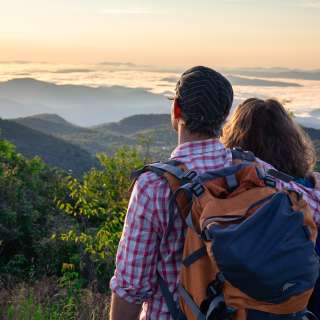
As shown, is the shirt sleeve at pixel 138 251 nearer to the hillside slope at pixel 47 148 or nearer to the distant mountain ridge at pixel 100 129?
the hillside slope at pixel 47 148

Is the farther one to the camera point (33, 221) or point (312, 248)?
point (33, 221)

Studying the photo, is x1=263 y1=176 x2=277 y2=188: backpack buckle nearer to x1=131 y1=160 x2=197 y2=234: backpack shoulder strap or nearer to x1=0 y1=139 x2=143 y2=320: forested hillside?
x1=131 y1=160 x2=197 y2=234: backpack shoulder strap

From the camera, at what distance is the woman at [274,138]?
2668mm

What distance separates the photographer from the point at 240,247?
6.30 ft

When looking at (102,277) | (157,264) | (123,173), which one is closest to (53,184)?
(102,277)

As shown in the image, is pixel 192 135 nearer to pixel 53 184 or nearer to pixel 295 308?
pixel 295 308

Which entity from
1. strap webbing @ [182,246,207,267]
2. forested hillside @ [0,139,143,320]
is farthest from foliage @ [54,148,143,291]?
strap webbing @ [182,246,207,267]

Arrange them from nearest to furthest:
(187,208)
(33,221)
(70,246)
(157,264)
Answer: (187,208) → (157,264) → (70,246) → (33,221)

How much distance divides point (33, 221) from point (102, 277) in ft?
12.3

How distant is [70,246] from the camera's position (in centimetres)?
1153

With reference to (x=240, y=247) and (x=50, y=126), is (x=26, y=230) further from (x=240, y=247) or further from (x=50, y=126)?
(x=50, y=126)

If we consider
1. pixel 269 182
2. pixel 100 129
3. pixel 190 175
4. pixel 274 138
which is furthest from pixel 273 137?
pixel 100 129

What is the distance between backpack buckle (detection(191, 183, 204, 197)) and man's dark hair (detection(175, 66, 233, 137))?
0.24 m

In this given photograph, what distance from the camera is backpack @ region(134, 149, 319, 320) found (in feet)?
6.32
